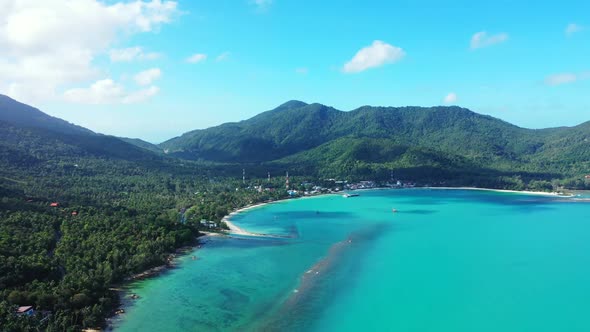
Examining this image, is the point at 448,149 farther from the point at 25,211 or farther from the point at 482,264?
the point at 25,211

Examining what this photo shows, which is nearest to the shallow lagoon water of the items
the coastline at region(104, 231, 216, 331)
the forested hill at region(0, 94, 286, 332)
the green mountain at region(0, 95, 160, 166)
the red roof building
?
the coastline at region(104, 231, 216, 331)

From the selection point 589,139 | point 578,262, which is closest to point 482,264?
point 578,262

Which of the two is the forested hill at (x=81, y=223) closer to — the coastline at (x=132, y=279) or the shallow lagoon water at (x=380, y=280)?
the coastline at (x=132, y=279)

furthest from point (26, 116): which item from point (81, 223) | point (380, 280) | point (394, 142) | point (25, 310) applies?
point (380, 280)

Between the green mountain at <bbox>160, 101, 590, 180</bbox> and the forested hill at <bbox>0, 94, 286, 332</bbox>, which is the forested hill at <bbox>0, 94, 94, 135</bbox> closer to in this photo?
the forested hill at <bbox>0, 94, 286, 332</bbox>

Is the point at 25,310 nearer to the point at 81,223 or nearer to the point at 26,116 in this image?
the point at 81,223
